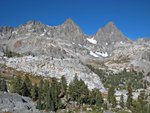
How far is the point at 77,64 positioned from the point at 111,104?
270 ft

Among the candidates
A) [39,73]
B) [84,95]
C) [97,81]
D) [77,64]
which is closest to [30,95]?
[84,95]

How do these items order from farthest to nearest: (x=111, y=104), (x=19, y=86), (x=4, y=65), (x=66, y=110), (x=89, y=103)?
(x=4, y=65) < (x=111, y=104) < (x=89, y=103) < (x=19, y=86) < (x=66, y=110)

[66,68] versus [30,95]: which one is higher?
[66,68]

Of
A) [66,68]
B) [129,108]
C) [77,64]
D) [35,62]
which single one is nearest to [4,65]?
[35,62]

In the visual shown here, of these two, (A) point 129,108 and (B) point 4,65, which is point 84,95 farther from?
(B) point 4,65

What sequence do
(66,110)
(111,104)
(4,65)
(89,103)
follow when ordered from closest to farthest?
(66,110), (89,103), (111,104), (4,65)

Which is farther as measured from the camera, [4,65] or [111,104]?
[4,65]

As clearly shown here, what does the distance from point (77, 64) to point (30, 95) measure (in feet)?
318

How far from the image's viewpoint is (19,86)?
79.9 meters

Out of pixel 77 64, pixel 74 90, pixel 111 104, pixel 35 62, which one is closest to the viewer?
pixel 74 90

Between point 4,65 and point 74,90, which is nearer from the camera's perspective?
point 74,90

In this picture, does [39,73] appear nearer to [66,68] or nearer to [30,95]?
[66,68]

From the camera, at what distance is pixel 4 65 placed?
151500 millimetres

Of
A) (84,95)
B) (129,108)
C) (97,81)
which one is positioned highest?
(97,81)
